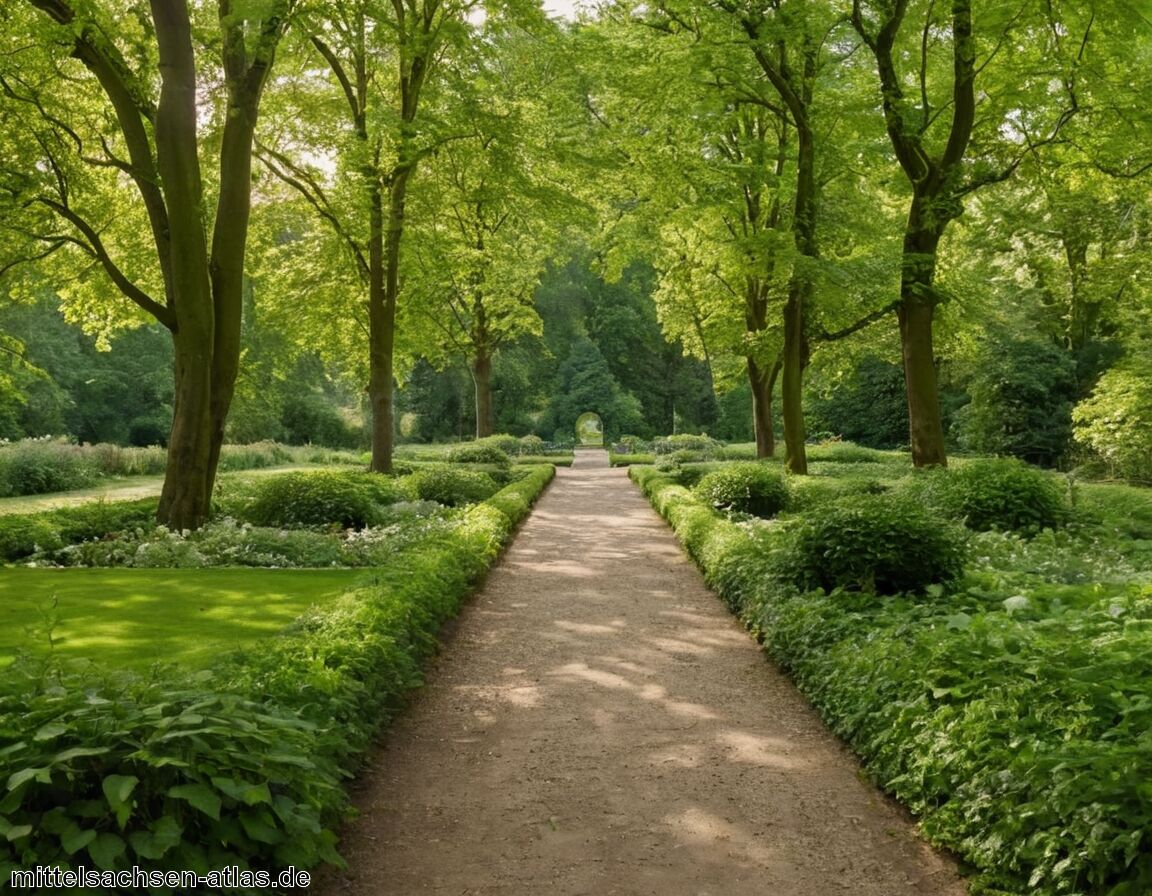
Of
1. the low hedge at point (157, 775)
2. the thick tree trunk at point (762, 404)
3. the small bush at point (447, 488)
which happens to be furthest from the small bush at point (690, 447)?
the low hedge at point (157, 775)

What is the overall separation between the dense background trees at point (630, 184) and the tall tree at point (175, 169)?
5cm

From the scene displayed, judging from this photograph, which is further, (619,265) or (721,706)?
(619,265)

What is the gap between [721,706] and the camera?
6.45 metres

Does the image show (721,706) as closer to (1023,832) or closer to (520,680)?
(520,680)

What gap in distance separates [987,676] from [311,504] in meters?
11.1

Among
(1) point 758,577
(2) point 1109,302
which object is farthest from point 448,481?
(2) point 1109,302

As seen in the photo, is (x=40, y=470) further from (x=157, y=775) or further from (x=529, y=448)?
(x=529, y=448)

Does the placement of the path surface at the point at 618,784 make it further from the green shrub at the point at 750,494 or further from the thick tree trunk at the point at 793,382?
the thick tree trunk at the point at 793,382

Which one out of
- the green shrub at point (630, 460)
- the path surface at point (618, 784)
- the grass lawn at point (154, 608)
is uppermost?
the green shrub at point (630, 460)

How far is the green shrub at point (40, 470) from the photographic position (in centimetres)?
2048

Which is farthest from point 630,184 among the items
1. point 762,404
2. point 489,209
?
point 762,404

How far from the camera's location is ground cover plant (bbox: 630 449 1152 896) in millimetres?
3461

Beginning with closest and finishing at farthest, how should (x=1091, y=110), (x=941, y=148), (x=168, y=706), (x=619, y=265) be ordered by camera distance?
(x=168, y=706) < (x=1091, y=110) < (x=941, y=148) < (x=619, y=265)

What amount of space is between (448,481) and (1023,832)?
15.0 m
